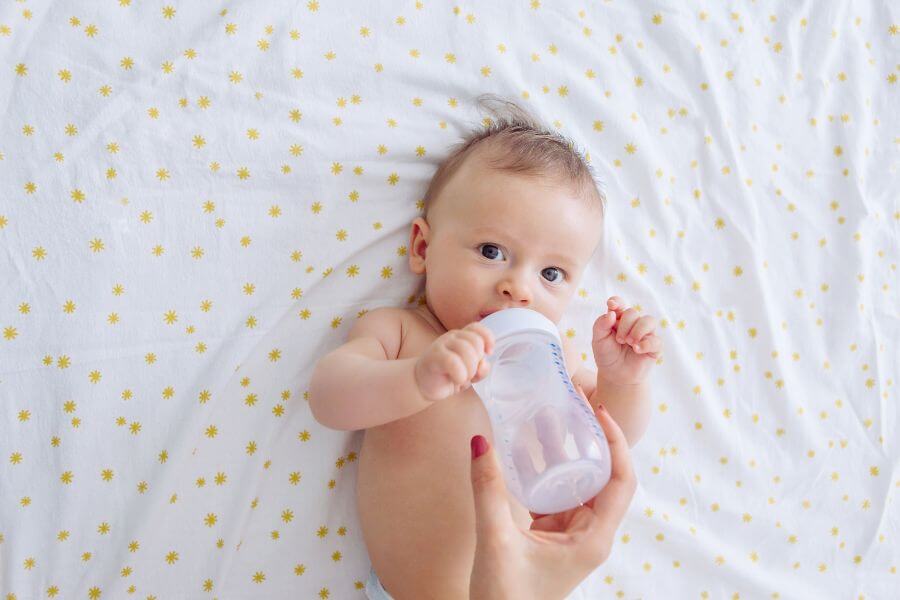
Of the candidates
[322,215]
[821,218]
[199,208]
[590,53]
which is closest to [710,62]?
[590,53]

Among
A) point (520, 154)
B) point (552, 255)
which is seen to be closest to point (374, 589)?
point (552, 255)

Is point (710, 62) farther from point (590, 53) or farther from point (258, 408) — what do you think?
point (258, 408)

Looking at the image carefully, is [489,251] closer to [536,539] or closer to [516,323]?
[516,323]

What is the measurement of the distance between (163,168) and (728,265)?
111cm

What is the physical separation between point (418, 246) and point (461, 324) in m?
0.17

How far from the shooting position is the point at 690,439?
1.51 meters

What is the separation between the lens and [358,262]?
131 centimetres

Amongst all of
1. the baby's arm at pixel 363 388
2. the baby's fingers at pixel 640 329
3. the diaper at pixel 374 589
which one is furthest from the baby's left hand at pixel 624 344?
the diaper at pixel 374 589

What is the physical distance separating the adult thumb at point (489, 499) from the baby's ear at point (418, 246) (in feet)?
1.51

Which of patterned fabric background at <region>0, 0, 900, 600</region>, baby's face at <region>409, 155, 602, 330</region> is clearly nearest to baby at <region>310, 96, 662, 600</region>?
baby's face at <region>409, 155, 602, 330</region>

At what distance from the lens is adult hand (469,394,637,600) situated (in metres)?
0.89

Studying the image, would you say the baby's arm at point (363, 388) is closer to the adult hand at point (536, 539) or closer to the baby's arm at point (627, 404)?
the adult hand at point (536, 539)

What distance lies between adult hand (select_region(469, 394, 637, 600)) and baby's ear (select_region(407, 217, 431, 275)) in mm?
438

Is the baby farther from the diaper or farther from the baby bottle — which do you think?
the baby bottle
